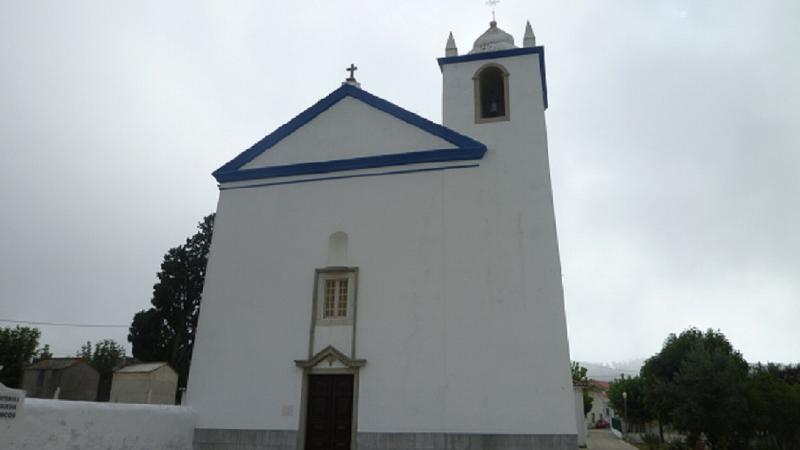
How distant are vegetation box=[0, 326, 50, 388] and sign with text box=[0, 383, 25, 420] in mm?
16666

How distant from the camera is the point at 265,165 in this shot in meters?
12.0

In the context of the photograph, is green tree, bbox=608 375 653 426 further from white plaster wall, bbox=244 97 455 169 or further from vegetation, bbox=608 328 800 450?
white plaster wall, bbox=244 97 455 169

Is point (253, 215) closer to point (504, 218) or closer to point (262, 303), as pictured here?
point (262, 303)

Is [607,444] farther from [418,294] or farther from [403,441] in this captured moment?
[418,294]

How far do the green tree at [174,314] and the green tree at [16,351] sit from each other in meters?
5.37

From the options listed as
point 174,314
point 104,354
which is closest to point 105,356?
point 104,354

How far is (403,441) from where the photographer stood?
923cm

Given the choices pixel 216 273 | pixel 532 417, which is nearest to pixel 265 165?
pixel 216 273

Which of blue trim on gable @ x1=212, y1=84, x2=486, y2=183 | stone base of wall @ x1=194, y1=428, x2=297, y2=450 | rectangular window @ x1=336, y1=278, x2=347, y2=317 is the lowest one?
stone base of wall @ x1=194, y1=428, x2=297, y2=450

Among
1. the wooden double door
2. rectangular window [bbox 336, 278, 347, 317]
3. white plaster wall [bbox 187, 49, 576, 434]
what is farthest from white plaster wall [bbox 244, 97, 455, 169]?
the wooden double door

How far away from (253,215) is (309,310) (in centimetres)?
254

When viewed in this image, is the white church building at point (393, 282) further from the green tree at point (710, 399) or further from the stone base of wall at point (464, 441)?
the green tree at point (710, 399)

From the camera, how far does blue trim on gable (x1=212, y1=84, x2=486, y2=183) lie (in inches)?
429

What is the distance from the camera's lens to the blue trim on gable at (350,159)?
1091cm
